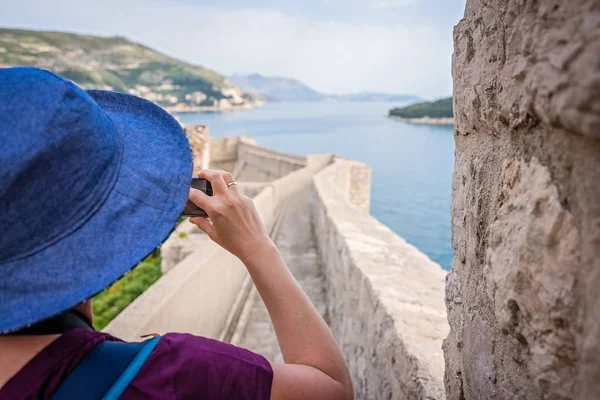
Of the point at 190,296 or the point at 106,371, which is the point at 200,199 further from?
the point at 190,296

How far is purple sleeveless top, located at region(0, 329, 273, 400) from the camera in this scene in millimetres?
729

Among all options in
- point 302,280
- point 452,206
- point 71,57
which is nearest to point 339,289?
point 302,280

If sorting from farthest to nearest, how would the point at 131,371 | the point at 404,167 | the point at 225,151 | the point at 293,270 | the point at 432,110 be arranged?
the point at 432,110 → the point at 404,167 → the point at 225,151 → the point at 293,270 → the point at 131,371

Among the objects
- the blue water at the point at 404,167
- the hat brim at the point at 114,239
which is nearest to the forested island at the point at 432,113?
the blue water at the point at 404,167

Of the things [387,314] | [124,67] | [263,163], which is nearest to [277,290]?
[387,314]

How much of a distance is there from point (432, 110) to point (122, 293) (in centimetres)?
6973

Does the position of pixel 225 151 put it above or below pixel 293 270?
above

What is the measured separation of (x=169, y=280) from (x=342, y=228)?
6.06 ft

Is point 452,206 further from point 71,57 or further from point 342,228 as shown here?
point 71,57

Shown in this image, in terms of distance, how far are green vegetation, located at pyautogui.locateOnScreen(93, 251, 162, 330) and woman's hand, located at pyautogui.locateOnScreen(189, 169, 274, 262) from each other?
4.65 metres

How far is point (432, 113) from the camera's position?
232 ft

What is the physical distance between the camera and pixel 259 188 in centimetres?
1087

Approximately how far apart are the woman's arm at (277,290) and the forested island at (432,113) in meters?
67.4

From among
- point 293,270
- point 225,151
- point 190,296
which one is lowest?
point 293,270
